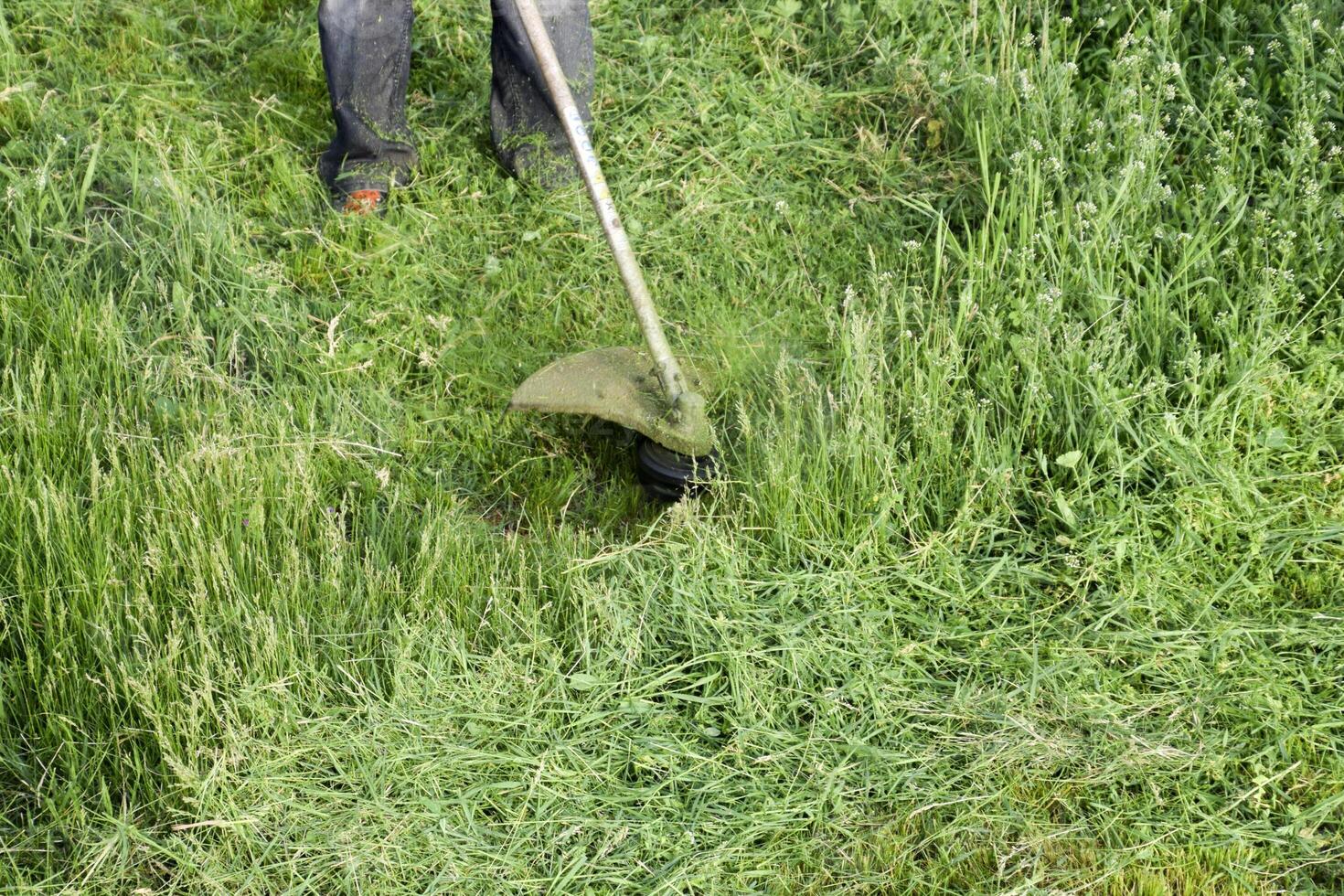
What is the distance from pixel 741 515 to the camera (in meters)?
2.89

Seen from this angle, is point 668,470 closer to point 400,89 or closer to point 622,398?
point 622,398

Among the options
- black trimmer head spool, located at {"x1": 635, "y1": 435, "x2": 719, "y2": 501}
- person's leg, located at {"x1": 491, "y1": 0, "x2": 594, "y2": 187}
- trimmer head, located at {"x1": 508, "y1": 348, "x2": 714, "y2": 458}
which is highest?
person's leg, located at {"x1": 491, "y1": 0, "x2": 594, "y2": 187}

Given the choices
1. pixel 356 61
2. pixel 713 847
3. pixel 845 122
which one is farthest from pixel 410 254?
pixel 713 847

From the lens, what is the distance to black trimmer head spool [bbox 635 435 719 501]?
3170mm

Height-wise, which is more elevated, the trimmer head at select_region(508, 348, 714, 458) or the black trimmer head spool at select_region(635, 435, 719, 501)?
the trimmer head at select_region(508, 348, 714, 458)

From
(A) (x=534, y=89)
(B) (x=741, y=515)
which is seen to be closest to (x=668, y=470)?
(B) (x=741, y=515)

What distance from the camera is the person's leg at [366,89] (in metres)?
4.02

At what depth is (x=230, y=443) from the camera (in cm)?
304

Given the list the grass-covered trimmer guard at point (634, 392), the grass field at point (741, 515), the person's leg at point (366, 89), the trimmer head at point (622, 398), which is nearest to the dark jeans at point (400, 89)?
the person's leg at point (366, 89)

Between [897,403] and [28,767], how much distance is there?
198 centimetres

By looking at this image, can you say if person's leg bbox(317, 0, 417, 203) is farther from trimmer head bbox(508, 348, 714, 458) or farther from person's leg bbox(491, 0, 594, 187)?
trimmer head bbox(508, 348, 714, 458)

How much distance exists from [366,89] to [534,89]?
0.52 metres

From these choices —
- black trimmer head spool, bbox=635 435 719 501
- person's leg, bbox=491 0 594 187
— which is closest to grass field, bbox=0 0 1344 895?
black trimmer head spool, bbox=635 435 719 501

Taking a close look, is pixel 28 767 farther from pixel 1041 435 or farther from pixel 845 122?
pixel 845 122
